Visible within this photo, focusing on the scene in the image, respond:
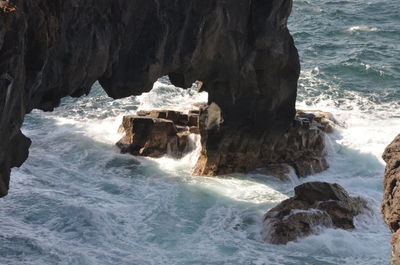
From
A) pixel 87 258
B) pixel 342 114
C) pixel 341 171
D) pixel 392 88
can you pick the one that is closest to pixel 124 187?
pixel 87 258

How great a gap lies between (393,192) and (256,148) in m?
15.7

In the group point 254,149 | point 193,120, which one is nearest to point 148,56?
point 254,149

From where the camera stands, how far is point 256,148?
87.5 ft

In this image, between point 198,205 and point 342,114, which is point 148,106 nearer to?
point 342,114

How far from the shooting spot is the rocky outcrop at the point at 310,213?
2044cm

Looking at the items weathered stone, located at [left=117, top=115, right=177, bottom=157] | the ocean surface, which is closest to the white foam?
the ocean surface

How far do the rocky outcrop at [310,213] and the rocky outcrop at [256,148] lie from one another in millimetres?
4157

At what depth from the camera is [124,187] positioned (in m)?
23.9

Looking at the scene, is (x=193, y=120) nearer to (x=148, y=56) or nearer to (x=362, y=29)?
(x=148, y=56)

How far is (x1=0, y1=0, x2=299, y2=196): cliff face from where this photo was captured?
45.4ft

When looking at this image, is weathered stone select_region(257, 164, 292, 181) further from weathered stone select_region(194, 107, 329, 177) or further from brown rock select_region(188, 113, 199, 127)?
brown rock select_region(188, 113, 199, 127)

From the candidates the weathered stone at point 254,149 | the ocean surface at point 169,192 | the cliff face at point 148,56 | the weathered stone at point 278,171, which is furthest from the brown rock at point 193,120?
the weathered stone at point 278,171

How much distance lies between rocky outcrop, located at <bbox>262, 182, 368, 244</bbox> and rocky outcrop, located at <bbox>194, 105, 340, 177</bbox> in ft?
13.6

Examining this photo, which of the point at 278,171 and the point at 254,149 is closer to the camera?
the point at 278,171
